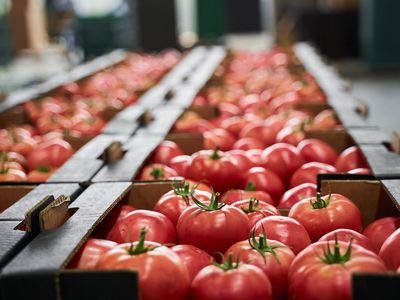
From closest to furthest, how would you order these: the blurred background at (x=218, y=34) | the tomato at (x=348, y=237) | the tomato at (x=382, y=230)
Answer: the tomato at (x=348, y=237) → the tomato at (x=382, y=230) → the blurred background at (x=218, y=34)

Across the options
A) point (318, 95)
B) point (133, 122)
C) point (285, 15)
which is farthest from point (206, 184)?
point (285, 15)

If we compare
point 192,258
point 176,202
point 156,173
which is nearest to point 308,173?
point 156,173

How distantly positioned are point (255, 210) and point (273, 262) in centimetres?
38

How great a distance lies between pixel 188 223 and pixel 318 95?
2.72 m

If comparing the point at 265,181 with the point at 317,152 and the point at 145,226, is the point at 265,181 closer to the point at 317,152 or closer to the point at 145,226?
the point at 317,152

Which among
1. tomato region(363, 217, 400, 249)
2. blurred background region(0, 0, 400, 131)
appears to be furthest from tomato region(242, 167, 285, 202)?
blurred background region(0, 0, 400, 131)

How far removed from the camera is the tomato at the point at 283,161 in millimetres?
2607

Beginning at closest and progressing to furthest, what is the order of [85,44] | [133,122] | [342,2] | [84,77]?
[133,122], [84,77], [85,44], [342,2]

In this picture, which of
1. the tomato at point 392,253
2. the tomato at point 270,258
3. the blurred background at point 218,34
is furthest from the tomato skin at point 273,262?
the blurred background at point 218,34

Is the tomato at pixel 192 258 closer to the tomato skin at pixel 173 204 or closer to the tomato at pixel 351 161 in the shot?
the tomato skin at pixel 173 204

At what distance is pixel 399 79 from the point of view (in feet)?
38.4

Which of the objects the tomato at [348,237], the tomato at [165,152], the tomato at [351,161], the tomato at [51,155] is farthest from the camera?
the tomato at [51,155]

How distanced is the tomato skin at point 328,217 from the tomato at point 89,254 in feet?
1.89

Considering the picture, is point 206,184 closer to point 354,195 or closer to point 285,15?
point 354,195
